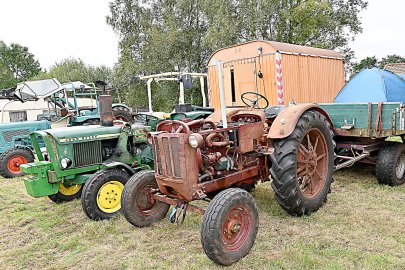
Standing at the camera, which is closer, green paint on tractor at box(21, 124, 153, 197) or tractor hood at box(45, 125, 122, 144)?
green paint on tractor at box(21, 124, 153, 197)

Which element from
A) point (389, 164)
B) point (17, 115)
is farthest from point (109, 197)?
point (17, 115)

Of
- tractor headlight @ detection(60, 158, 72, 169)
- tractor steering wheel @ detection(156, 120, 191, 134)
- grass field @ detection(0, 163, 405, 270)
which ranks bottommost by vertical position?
grass field @ detection(0, 163, 405, 270)

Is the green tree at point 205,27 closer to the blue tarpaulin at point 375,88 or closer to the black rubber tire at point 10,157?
the blue tarpaulin at point 375,88

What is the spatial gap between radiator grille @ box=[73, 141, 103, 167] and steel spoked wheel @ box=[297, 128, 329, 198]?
2.69m

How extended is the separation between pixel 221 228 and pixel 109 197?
1.88 meters

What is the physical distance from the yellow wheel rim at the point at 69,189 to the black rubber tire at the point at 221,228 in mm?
2846

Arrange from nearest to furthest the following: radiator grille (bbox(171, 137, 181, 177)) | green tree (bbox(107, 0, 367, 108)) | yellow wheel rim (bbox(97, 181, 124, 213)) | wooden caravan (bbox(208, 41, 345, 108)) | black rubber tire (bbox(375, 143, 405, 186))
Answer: radiator grille (bbox(171, 137, 181, 177)) → yellow wheel rim (bbox(97, 181, 124, 213)) → black rubber tire (bbox(375, 143, 405, 186)) → wooden caravan (bbox(208, 41, 345, 108)) → green tree (bbox(107, 0, 367, 108))

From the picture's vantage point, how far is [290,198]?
3.33 meters

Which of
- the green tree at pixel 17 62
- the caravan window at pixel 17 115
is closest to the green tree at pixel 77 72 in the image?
the green tree at pixel 17 62

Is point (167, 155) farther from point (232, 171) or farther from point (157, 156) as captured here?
point (232, 171)

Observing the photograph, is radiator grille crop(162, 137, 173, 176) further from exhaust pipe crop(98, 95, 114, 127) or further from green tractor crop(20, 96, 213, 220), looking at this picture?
exhaust pipe crop(98, 95, 114, 127)

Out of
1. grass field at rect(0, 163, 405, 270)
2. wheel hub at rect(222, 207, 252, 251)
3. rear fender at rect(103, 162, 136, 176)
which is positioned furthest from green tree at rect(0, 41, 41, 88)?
wheel hub at rect(222, 207, 252, 251)

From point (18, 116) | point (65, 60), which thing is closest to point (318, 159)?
point (18, 116)

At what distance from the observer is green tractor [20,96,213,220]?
12.9ft
